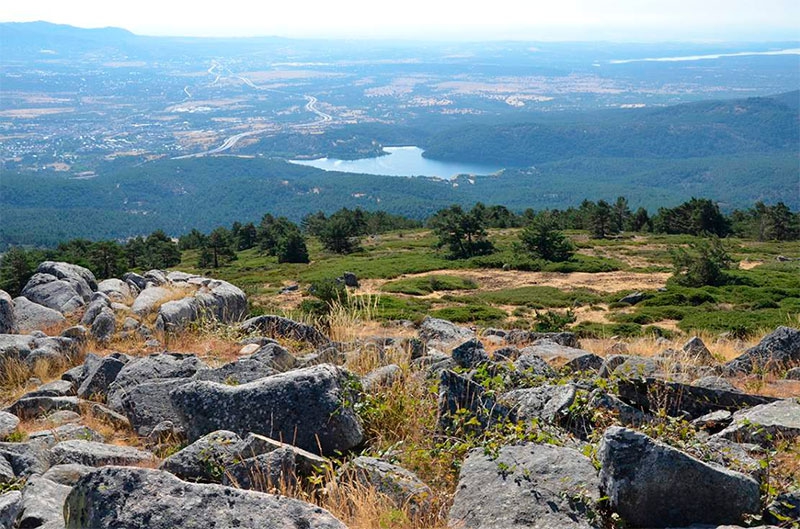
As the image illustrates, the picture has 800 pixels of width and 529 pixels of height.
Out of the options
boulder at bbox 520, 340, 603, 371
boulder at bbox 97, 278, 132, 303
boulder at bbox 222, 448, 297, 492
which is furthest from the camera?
boulder at bbox 97, 278, 132, 303

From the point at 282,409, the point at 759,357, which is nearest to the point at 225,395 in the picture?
the point at 282,409

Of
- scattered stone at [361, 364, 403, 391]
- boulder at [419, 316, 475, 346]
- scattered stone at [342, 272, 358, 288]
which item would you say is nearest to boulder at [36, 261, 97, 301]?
boulder at [419, 316, 475, 346]

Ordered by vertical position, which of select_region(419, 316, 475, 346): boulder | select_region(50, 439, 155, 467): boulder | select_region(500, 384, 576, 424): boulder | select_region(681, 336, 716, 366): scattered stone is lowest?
select_region(419, 316, 475, 346): boulder

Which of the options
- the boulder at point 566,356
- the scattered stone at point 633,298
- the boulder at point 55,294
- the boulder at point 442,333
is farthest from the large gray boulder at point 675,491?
the scattered stone at point 633,298

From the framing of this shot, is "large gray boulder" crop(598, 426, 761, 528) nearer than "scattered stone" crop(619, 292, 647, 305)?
Yes

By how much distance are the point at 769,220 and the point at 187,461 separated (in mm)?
72953

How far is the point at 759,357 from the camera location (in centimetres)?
962

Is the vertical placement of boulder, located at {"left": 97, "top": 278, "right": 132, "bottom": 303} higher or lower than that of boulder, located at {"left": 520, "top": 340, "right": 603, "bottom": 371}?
lower

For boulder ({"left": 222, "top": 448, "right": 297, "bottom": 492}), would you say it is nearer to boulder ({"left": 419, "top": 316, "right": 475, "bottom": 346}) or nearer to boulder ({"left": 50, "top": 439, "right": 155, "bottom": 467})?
boulder ({"left": 50, "top": 439, "right": 155, "bottom": 467})

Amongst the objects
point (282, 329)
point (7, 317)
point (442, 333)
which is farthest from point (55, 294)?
point (442, 333)

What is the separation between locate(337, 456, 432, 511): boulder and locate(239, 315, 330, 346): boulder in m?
5.70

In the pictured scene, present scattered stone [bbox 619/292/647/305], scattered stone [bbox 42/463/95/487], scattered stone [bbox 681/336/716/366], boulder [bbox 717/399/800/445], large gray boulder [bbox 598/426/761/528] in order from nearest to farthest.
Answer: large gray boulder [bbox 598/426/761/528], scattered stone [bbox 42/463/95/487], boulder [bbox 717/399/800/445], scattered stone [bbox 681/336/716/366], scattered stone [bbox 619/292/647/305]

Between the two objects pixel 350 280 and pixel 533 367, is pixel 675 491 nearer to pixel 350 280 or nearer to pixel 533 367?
pixel 533 367

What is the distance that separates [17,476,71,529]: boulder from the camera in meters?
4.29
